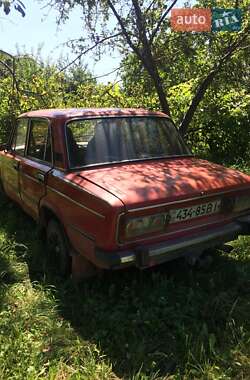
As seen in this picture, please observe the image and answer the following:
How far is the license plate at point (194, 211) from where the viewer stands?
3518mm

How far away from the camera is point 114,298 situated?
3.73m

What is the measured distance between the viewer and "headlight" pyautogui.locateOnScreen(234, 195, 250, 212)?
397cm

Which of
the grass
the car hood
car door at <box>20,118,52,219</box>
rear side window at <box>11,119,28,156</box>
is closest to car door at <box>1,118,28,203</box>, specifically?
rear side window at <box>11,119,28,156</box>

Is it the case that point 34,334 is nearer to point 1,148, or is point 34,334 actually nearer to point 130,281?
point 130,281

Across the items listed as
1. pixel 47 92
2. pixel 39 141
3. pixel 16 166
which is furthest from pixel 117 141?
pixel 47 92

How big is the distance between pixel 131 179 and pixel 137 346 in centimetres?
141

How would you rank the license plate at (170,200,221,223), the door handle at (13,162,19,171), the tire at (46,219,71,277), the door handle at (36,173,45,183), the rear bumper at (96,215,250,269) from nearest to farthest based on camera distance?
the rear bumper at (96,215,250,269), the license plate at (170,200,221,223), the tire at (46,219,71,277), the door handle at (36,173,45,183), the door handle at (13,162,19,171)

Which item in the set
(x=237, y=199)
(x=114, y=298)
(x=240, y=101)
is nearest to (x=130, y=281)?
(x=114, y=298)

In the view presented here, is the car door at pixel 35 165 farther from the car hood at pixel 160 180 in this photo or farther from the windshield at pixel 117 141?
the car hood at pixel 160 180

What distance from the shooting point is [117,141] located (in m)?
4.27

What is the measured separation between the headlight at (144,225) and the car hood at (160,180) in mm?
124

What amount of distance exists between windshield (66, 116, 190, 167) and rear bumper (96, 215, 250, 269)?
1.12 metres

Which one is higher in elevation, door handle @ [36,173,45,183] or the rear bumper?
door handle @ [36,173,45,183]

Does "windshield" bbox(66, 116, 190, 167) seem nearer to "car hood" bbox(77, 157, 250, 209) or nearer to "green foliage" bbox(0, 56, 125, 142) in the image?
"car hood" bbox(77, 157, 250, 209)
